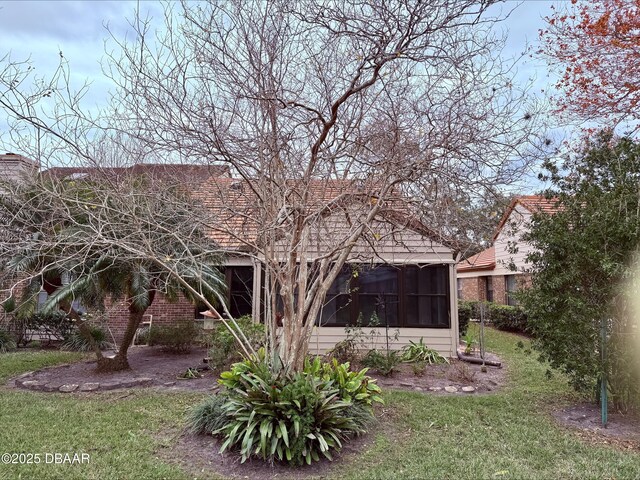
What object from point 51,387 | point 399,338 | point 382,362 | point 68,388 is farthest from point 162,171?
point 399,338

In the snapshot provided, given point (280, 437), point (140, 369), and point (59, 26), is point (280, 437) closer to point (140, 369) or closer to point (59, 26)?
point (140, 369)

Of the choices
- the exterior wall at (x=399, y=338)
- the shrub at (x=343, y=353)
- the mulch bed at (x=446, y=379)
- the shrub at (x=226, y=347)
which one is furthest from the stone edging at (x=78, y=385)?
the mulch bed at (x=446, y=379)

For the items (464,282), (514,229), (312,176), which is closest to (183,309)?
(312,176)

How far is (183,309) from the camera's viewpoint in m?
12.0

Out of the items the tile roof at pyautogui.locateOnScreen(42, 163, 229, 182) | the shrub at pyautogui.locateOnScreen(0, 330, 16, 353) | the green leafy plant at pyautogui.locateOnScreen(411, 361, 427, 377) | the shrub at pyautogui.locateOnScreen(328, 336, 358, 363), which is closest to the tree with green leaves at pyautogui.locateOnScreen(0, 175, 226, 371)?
the tile roof at pyautogui.locateOnScreen(42, 163, 229, 182)

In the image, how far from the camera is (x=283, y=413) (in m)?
4.59

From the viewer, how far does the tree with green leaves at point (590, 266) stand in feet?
17.9

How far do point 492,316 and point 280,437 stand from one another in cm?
1384

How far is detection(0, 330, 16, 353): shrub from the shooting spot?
1101cm

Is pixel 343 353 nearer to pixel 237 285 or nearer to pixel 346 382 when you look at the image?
pixel 346 382

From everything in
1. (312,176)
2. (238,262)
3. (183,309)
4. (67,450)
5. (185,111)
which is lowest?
(67,450)

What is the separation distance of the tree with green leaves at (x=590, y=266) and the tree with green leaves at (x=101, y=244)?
15.2ft

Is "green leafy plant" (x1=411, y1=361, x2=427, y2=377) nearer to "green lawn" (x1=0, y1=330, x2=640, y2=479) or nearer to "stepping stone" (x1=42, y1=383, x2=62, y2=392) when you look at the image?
"green lawn" (x1=0, y1=330, x2=640, y2=479)

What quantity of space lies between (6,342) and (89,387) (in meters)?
5.62
